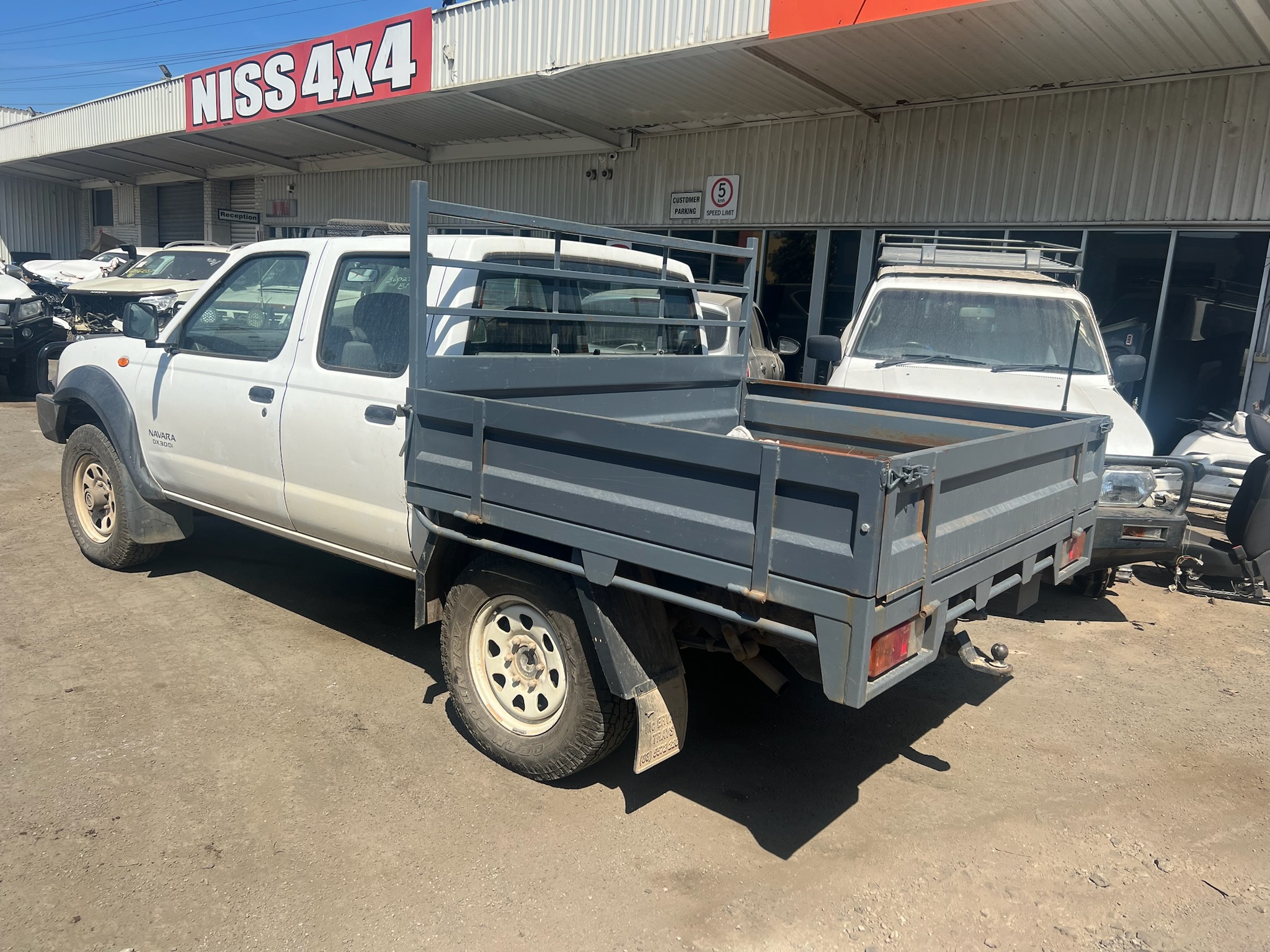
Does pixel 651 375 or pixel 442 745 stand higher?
pixel 651 375

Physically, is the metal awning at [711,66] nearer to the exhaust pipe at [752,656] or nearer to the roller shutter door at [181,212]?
the exhaust pipe at [752,656]

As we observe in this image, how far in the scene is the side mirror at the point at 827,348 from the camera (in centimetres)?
678

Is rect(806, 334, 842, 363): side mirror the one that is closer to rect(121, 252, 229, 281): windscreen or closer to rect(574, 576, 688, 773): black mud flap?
rect(574, 576, 688, 773): black mud flap

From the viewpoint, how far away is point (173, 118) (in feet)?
58.0

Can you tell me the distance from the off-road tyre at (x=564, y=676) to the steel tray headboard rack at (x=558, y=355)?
77 centimetres

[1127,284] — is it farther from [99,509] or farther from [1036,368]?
[99,509]

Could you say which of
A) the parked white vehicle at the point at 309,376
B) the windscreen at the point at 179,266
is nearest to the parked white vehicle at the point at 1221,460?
the parked white vehicle at the point at 309,376

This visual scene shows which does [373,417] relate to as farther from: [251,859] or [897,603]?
[897,603]

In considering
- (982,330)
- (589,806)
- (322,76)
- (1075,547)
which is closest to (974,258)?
(982,330)

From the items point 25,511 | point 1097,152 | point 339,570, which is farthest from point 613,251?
point 1097,152

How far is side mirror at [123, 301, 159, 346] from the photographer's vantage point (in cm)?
518

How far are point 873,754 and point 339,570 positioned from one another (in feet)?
12.1

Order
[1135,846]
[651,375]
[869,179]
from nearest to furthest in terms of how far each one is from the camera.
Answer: [1135,846] < [651,375] < [869,179]

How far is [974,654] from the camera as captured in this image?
3578 millimetres
